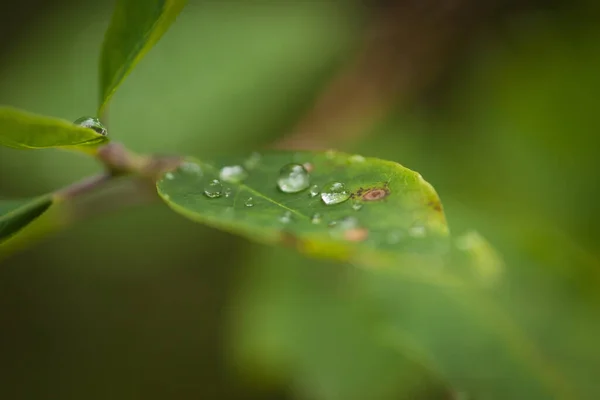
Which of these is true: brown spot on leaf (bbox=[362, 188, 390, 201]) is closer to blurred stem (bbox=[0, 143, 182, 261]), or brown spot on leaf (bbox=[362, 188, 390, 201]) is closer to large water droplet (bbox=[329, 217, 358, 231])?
large water droplet (bbox=[329, 217, 358, 231])

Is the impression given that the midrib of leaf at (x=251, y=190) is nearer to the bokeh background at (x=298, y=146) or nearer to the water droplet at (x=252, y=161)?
the water droplet at (x=252, y=161)

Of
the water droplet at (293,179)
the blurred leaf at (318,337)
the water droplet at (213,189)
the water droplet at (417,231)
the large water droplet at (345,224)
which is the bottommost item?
the blurred leaf at (318,337)

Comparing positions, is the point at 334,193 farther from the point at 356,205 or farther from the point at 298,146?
the point at 298,146

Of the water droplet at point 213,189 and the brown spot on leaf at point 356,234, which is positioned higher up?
the brown spot on leaf at point 356,234

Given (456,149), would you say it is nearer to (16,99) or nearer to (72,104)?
(72,104)

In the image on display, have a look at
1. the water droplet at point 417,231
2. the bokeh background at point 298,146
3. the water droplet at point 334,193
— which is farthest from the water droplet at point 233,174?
the bokeh background at point 298,146

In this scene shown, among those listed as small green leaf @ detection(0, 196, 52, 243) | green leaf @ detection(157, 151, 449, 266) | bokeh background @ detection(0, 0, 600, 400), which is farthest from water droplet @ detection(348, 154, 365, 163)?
bokeh background @ detection(0, 0, 600, 400)

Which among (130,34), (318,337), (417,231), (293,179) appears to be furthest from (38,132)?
(318,337)
